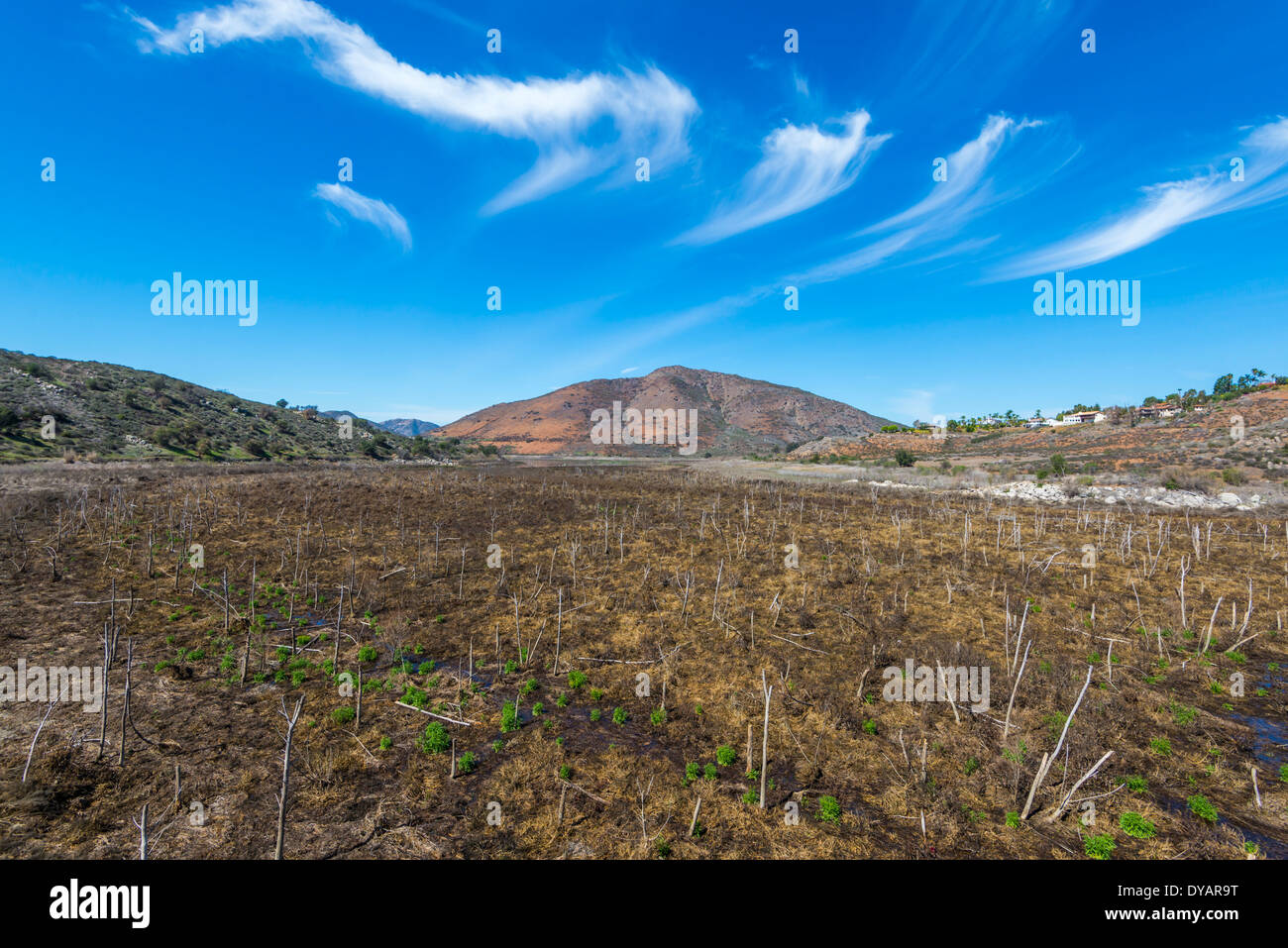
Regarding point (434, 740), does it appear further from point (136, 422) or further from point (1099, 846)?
point (136, 422)

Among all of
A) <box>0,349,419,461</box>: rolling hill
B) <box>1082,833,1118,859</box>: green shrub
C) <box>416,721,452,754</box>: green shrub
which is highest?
<box>0,349,419,461</box>: rolling hill

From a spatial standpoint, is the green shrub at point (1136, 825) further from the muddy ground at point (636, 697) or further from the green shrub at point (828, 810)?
the green shrub at point (828, 810)

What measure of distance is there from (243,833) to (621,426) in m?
162

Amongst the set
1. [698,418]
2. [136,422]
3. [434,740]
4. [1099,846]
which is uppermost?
[698,418]

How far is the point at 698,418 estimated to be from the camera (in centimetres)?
16075

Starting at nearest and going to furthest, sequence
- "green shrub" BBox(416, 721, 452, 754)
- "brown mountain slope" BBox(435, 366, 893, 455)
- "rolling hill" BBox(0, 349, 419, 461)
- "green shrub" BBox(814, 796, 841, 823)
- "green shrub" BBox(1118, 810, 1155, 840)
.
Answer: "green shrub" BBox(1118, 810, 1155, 840)
"green shrub" BBox(814, 796, 841, 823)
"green shrub" BBox(416, 721, 452, 754)
"rolling hill" BBox(0, 349, 419, 461)
"brown mountain slope" BBox(435, 366, 893, 455)

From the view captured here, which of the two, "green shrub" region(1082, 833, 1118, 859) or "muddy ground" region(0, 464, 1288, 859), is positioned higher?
"muddy ground" region(0, 464, 1288, 859)

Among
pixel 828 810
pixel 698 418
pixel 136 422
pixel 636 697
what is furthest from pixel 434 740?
pixel 698 418

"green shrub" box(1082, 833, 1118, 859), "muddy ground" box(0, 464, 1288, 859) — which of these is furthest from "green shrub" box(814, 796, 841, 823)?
"green shrub" box(1082, 833, 1118, 859)

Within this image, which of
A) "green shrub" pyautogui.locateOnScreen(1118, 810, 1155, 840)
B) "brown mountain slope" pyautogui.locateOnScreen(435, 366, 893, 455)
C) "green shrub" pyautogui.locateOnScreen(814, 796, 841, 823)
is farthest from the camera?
"brown mountain slope" pyautogui.locateOnScreen(435, 366, 893, 455)

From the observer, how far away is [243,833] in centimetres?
529

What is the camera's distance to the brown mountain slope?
14088cm

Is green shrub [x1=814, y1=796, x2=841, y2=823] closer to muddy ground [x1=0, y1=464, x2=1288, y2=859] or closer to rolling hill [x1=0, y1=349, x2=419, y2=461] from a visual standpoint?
muddy ground [x1=0, y1=464, x2=1288, y2=859]
